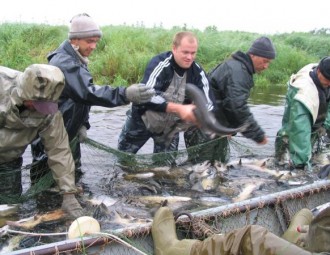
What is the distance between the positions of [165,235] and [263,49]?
3753 millimetres

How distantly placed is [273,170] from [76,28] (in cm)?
409

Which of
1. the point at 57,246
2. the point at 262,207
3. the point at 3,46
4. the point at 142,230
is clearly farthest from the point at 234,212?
the point at 3,46

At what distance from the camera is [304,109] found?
712 cm

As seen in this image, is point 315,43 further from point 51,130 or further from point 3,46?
point 51,130

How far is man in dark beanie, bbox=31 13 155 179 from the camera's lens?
5152 millimetres

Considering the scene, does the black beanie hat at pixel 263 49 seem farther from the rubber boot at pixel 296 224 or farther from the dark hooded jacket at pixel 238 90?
the rubber boot at pixel 296 224

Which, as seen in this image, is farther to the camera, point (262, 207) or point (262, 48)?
point (262, 48)

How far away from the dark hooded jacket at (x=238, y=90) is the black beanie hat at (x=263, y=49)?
0.49ft

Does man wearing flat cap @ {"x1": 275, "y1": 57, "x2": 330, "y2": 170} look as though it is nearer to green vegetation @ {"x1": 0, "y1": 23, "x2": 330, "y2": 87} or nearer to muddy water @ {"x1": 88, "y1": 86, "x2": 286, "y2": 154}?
muddy water @ {"x1": 88, "y1": 86, "x2": 286, "y2": 154}

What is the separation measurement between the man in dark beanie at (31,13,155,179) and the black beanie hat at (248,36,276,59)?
2.28 meters

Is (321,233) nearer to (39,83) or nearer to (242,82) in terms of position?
(39,83)

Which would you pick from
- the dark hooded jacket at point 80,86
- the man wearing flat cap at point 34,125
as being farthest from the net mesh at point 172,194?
the dark hooded jacket at point 80,86

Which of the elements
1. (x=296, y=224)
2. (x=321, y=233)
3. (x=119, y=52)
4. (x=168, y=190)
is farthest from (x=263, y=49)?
(x=119, y=52)

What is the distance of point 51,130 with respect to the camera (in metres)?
4.88
